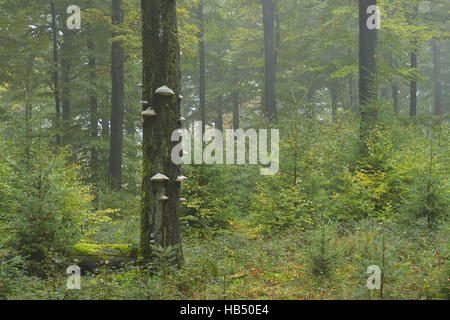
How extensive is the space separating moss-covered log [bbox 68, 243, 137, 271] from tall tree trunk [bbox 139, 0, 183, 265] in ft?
1.77

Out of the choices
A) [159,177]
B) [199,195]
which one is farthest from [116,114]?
[159,177]

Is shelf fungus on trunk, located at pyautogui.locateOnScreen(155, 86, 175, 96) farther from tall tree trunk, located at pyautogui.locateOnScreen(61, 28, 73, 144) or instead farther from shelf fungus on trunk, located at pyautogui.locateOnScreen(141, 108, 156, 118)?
tall tree trunk, located at pyautogui.locateOnScreen(61, 28, 73, 144)

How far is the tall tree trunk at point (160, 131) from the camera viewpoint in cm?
522

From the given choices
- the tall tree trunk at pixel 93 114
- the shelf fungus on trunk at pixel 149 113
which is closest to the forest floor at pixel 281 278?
the shelf fungus on trunk at pixel 149 113

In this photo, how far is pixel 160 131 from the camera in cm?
523

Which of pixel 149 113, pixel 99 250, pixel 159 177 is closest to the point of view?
pixel 159 177

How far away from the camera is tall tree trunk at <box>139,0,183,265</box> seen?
522 centimetres

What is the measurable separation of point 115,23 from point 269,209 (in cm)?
880

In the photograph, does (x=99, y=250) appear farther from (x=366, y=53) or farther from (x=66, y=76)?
(x=66, y=76)

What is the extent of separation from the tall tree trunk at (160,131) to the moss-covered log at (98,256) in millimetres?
538

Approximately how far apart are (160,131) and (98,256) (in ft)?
8.32

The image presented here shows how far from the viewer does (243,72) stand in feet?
78.2

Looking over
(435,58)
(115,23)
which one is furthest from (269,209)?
(435,58)

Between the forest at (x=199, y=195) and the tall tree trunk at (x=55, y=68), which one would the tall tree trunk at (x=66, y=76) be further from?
the tall tree trunk at (x=55, y=68)
